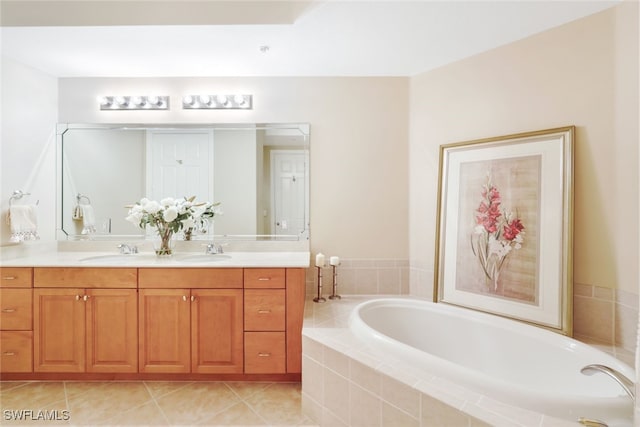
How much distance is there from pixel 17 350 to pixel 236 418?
1568mm

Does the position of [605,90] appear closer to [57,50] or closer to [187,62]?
[187,62]

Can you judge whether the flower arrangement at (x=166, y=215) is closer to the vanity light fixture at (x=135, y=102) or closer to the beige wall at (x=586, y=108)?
the vanity light fixture at (x=135, y=102)

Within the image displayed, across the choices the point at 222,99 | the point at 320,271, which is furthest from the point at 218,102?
the point at 320,271

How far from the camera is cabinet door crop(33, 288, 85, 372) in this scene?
1966 mm

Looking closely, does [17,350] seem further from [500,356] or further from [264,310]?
[500,356]

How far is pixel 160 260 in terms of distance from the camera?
2.12m

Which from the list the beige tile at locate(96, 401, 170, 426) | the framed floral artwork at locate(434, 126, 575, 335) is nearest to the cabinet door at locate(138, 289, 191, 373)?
the beige tile at locate(96, 401, 170, 426)

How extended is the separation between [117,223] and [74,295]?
70 cm

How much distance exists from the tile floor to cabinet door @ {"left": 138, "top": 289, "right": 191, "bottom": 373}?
0.16 meters

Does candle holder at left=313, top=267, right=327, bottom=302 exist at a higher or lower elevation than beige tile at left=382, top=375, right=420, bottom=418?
higher

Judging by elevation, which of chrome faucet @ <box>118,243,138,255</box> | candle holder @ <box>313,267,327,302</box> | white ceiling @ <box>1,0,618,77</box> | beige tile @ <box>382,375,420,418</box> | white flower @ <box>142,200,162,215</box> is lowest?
beige tile @ <box>382,375,420,418</box>

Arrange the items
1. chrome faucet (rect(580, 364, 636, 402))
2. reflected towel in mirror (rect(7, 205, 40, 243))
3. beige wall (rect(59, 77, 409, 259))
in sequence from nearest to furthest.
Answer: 1. chrome faucet (rect(580, 364, 636, 402))
2. reflected towel in mirror (rect(7, 205, 40, 243))
3. beige wall (rect(59, 77, 409, 259))

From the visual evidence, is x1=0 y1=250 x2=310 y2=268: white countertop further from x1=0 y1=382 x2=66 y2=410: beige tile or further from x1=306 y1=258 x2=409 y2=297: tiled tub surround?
x1=0 y1=382 x2=66 y2=410: beige tile

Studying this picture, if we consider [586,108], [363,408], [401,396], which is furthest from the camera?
[586,108]
